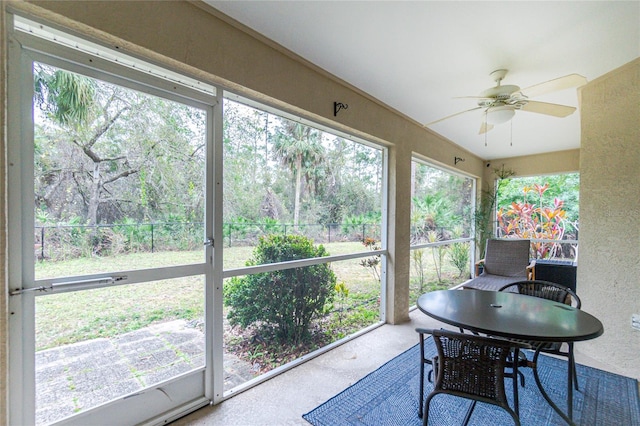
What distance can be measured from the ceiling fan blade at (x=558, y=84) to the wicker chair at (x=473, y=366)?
177 centimetres

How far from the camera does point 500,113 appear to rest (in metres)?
2.34

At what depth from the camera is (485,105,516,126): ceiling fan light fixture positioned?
2307 mm

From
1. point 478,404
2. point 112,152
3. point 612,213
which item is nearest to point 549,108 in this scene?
point 612,213

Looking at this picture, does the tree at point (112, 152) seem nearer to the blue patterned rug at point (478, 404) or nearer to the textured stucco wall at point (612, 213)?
the blue patterned rug at point (478, 404)

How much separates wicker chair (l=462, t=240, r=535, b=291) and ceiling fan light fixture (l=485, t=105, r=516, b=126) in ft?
7.85

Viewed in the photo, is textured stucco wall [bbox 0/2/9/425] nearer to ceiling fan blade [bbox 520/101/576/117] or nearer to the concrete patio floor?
the concrete patio floor

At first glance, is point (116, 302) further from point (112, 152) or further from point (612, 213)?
point (612, 213)

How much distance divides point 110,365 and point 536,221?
662cm

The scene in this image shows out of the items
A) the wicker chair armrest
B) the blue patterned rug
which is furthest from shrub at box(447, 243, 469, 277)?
the blue patterned rug

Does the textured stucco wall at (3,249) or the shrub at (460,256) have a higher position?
the textured stucco wall at (3,249)

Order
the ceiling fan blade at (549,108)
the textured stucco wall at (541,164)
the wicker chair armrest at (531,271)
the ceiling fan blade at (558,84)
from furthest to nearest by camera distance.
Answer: the textured stucco wall at (541,164) → the wicker chair armrest at (531,271) → the ceiling fan blade at (549,108) → the ceiling fan blade at (558,84)

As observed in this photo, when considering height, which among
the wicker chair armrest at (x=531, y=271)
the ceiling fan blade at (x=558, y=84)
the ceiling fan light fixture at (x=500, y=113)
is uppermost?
the ceiling fan blade at (x=558, y=84)

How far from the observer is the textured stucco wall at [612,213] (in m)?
2.32

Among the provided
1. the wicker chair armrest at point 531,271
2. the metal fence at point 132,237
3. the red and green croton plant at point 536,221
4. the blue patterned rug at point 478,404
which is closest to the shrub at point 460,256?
the red and green croton plant at point 536,221
